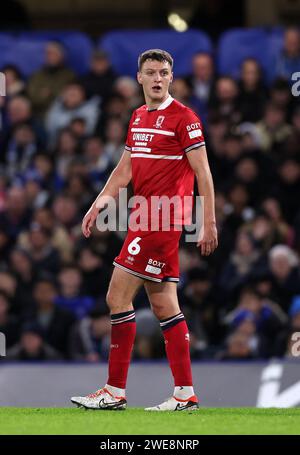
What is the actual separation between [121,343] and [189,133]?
4.41 feet

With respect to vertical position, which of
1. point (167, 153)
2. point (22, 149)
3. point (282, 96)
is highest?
point (282, 96)

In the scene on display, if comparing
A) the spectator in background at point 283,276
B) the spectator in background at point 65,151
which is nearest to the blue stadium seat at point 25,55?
the spectator in background at point 65,151

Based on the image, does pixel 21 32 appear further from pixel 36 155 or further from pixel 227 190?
pixel 227 190

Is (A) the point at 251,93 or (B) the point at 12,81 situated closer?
(A) the point at 251,93

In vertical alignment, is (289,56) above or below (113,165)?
above

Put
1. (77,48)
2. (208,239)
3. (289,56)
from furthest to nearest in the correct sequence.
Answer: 1. (77,48)
2. (289,56)
3. (208,239)

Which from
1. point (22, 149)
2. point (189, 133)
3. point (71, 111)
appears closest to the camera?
point (189, 133)

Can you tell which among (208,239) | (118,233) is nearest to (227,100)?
(118,233)

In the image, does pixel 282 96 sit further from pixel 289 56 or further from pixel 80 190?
pixel 80 190

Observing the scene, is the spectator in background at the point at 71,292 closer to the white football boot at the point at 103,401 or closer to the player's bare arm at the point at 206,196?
the white football boot at the point at 103,401

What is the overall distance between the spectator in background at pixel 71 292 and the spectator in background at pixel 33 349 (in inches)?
17.5

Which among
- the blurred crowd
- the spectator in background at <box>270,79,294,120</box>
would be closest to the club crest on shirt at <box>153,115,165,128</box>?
the blurred crowd

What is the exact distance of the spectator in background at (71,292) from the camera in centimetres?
1280

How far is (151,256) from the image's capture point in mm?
8297
